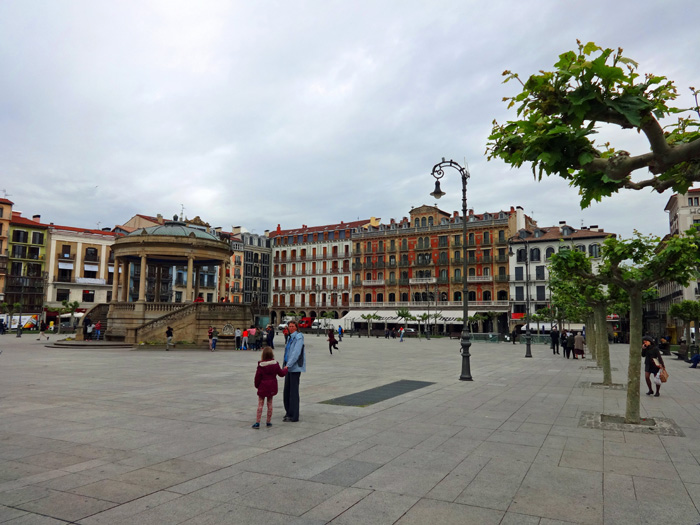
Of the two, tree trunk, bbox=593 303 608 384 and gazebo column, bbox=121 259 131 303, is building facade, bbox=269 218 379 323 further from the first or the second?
tree trunk, bbox=593 303 608 384

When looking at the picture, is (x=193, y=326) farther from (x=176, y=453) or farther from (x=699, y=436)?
(x=699, y=436)

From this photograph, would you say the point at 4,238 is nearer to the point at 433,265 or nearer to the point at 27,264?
the point at 27,264

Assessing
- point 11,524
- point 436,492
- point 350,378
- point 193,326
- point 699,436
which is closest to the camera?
point 11,524

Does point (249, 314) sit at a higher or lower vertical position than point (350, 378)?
higher

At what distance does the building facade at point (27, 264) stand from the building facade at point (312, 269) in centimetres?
3847

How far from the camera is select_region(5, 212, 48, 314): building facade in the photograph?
6494 centimetres

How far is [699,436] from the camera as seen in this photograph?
8305 millimetres

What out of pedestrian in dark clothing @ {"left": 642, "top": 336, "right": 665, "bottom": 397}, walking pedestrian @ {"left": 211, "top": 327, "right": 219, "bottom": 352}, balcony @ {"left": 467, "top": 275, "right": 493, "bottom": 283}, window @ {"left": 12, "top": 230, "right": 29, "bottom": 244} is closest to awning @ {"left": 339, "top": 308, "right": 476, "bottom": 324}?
balcony @ {"left": 467, "top": 275, "right": 493, "bottom": 283}

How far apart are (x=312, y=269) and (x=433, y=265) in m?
24.0

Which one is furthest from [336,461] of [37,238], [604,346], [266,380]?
[37,238]

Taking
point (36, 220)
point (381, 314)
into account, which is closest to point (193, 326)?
point (381, 314)

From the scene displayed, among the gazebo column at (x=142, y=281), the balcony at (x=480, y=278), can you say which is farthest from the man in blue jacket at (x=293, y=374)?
the balcony at (x=480, y=278)

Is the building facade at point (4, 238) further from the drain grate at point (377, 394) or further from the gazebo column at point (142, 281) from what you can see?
the drain grate at point (377, 394)

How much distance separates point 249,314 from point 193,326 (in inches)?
153
